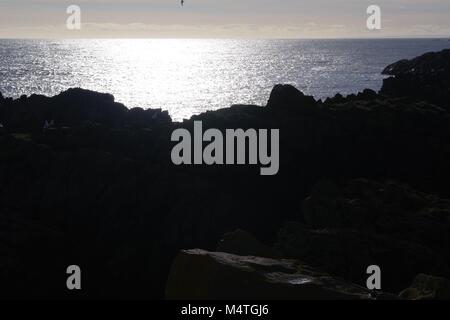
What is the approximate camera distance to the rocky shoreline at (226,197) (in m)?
23.5

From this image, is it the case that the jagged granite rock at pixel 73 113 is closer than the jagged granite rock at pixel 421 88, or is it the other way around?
the jagged granite rock at pixel 73 113

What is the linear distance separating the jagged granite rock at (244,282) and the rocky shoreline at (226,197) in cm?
425

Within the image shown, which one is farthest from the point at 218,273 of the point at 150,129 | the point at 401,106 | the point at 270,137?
the point at 401,106

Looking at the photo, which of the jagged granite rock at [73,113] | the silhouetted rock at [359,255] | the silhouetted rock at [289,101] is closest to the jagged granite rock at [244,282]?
the silhouetted rock at [359,255]

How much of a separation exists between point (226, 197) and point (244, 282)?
24238 mm

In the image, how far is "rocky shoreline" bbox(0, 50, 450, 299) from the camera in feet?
77.1

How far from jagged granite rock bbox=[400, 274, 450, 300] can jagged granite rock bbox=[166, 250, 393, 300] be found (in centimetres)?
245

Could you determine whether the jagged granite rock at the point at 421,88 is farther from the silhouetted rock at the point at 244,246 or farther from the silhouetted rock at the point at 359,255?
the silhouetted rock at the point at 244,246

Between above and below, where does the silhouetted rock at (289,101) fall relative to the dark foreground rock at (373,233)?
above

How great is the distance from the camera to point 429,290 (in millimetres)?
14570

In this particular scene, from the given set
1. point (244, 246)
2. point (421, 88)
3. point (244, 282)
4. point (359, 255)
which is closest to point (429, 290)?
point (244, 282)

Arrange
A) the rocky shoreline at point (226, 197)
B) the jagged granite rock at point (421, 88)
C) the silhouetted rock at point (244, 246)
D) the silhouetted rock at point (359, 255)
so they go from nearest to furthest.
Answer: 1. the silhouetted rock at point (244, 246)
2. the silhouetted rock at point (359, 255)
3. the rocky shoreline at point (226, 197)
4. the jagged granite rock at point (421, 88)

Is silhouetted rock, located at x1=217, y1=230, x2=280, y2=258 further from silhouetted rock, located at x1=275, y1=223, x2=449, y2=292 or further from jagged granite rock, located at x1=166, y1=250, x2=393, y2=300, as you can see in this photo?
jagged granite rock, located at x1=166, y1=250, x2=393, y2=300

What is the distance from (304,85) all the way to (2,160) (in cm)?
14115
